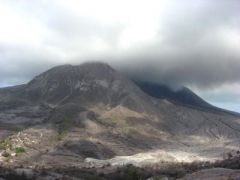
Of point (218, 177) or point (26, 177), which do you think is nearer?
point (218, 177)

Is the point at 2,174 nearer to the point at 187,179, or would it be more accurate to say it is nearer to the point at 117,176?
the point at 117,176

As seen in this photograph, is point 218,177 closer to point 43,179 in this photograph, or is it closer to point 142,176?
point 43,179

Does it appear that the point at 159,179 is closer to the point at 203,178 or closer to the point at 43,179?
the point at 43,179

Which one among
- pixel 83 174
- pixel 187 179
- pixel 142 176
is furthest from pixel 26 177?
pixel 187 179

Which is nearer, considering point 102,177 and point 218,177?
point 218,177

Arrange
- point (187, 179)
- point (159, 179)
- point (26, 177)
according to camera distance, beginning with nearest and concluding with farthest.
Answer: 1. point (187, 179)
2. point (159, 179)
3. point (26, 177)

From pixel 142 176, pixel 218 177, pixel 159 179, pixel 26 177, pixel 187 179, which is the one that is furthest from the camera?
pixel 142 176

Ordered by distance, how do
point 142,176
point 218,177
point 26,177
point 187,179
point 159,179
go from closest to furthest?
1. point 218,177
2. point 187,179
3. point 159,179
4. point 26,177
5. point 142,176

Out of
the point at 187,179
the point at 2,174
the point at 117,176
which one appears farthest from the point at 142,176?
the point at 187,179
